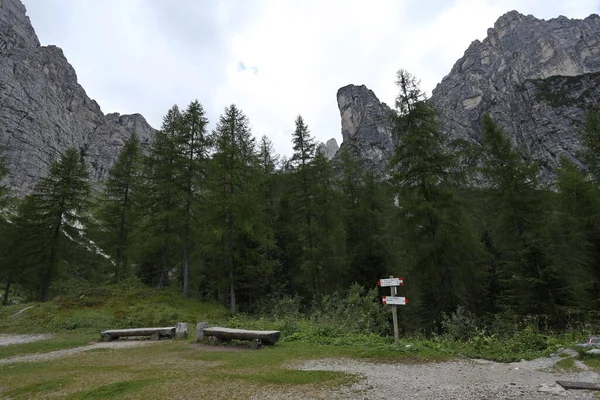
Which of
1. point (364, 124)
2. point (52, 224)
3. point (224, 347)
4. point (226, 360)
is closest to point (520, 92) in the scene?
point (364, 124)

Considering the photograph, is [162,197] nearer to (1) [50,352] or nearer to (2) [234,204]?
(2) [234,204]

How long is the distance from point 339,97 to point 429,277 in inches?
5280

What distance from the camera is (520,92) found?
307 feet

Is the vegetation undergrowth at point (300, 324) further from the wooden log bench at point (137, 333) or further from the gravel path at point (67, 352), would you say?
the wooden log bench at point (137, 333)

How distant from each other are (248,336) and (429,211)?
9.58 m

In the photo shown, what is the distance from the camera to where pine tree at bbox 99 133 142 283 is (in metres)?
27.1

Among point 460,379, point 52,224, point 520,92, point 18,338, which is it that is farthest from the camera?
point 520,92

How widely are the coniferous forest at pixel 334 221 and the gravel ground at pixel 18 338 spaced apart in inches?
321

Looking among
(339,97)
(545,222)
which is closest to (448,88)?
(339,97)

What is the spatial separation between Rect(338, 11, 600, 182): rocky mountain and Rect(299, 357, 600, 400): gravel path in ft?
209

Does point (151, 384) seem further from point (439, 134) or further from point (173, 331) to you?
point (439, 134)

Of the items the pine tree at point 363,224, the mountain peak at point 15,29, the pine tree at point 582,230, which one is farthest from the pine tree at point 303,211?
the mountain peak at point 15,29

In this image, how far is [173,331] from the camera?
13.3 meters

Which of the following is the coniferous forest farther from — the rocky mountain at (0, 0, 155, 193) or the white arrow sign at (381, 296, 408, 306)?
the rocky mountain at (0, 0, 155, 193)
